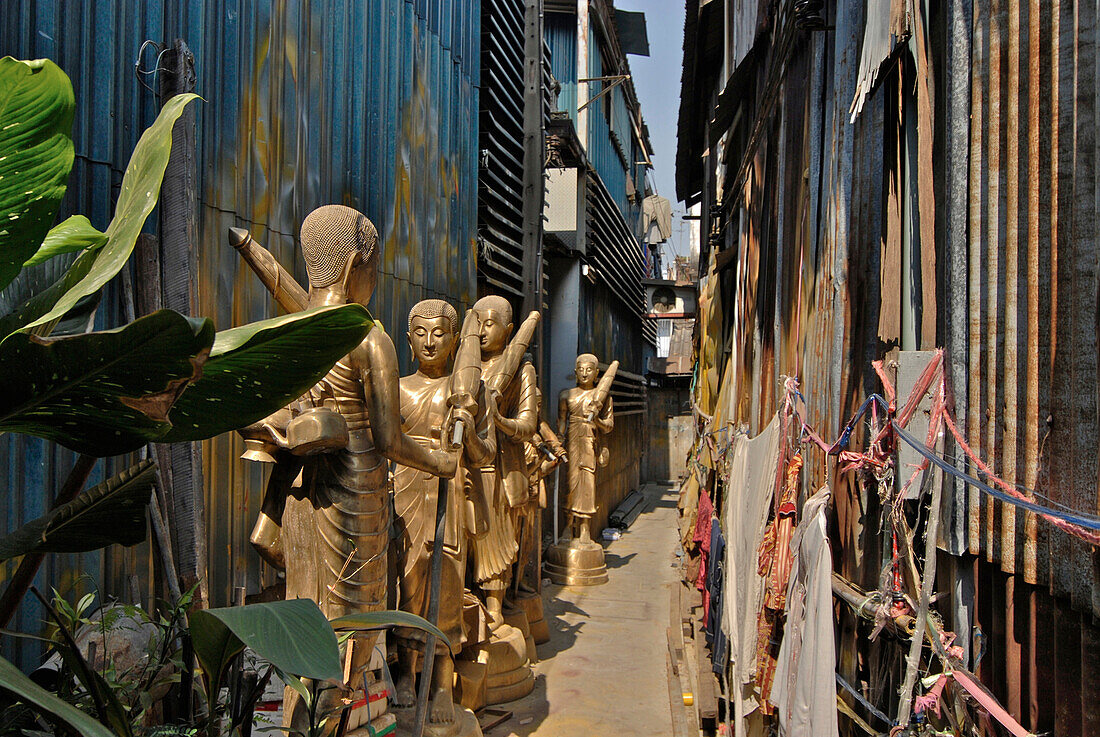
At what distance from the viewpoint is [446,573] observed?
14.9 ft

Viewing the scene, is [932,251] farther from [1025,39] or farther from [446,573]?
[446,573]

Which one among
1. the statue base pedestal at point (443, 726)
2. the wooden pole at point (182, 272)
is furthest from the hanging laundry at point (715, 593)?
the wooden pole at point (182, 272)

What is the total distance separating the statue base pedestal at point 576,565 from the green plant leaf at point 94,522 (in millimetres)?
8051

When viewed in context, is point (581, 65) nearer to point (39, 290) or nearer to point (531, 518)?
point (531, 518)

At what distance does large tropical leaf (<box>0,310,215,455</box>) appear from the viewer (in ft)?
2.48

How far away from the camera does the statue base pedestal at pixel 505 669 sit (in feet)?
17.5

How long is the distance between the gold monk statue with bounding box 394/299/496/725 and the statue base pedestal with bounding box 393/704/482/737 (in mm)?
41

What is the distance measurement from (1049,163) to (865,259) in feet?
3.60

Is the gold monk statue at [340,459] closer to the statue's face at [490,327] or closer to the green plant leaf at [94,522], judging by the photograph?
the green plant leaf at [94,522]

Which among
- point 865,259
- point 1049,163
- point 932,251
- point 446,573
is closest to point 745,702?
point 446,573

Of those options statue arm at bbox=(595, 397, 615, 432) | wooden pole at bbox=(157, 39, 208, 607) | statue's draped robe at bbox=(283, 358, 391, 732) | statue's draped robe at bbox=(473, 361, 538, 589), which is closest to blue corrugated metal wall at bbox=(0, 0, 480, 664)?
wooden pole at bbox=(157, 39, 208, 607)

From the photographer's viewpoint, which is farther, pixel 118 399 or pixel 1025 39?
pixel 1025 39

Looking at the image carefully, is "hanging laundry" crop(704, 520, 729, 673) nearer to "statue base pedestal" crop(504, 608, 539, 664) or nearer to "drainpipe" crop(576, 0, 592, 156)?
"statue base pedestal" crop(504, 608, 539, 664)

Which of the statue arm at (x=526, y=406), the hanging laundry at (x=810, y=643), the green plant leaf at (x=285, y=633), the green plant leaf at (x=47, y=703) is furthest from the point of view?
the statue arm at (x=526, y=406)
